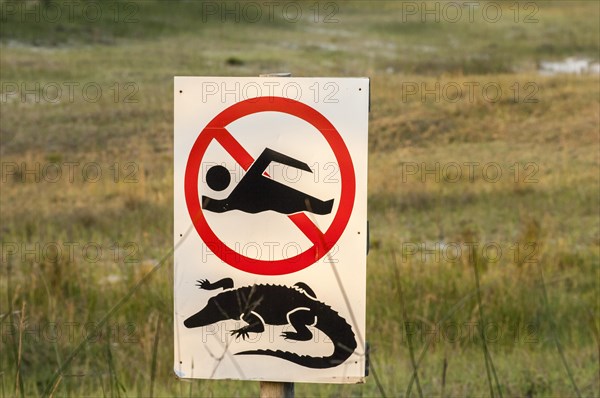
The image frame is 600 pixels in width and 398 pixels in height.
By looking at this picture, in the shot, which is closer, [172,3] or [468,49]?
[468,49]

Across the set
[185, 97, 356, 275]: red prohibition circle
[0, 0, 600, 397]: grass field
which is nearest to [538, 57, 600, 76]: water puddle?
[0, 0, 600, 397]: grass field

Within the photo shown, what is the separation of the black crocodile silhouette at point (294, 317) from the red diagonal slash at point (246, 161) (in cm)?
11

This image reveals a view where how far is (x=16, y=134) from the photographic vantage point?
16.2 m

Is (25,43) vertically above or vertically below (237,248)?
above

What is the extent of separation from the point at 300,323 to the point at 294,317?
0.02 meters

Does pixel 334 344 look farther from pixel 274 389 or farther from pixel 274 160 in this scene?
pixel 274 160

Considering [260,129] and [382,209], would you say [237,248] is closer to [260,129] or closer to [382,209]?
[260,129]

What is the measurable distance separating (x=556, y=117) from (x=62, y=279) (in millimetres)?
11085

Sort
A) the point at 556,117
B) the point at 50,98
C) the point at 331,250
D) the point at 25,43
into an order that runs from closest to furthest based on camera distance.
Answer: the point at 331,250
the point at 556,117
the point at 50,98
the point at 25,43

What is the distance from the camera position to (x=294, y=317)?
2287mm

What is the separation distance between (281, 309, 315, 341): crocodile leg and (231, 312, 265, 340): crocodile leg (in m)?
0.06

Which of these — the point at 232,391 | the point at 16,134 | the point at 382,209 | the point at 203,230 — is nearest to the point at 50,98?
the point at 16,134

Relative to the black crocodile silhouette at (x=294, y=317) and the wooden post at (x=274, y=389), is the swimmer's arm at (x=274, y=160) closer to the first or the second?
the black crocodile silhouette at (x=294, y=317)

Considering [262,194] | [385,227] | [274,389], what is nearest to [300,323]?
[274,389]
